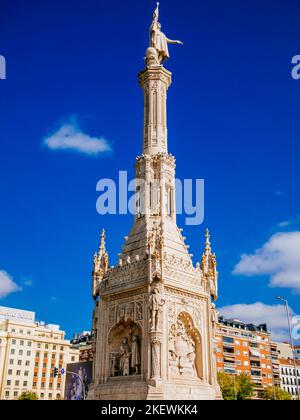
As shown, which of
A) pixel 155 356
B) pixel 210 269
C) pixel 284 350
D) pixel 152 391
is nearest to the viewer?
pixel 152 391

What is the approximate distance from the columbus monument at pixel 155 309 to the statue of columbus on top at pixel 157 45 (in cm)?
893

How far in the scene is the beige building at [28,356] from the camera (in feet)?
322

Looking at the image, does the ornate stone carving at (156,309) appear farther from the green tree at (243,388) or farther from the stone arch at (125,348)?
the green tree at (243,388)

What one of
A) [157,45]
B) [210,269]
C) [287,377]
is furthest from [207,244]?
[287,377]

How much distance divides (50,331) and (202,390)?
91521 millimetres

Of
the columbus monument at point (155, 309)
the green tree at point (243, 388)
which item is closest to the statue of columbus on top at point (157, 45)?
the columbus monument at point (155, 309)

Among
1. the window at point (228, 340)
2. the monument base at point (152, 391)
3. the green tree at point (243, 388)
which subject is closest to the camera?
the monument base at point (152, 391)

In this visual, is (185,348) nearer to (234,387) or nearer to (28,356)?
(234,387)

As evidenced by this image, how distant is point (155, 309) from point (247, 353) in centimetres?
7993

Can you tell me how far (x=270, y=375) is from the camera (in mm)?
103125

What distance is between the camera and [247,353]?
101m

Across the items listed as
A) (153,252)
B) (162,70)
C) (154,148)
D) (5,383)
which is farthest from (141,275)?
(5,383)

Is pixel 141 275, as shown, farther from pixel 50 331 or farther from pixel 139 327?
pixel 50 331

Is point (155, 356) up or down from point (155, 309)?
down
